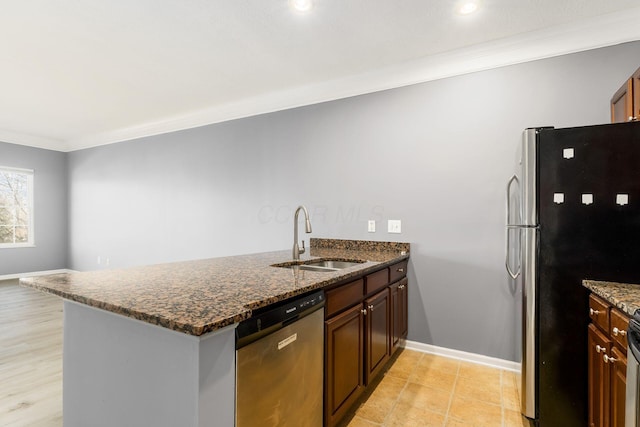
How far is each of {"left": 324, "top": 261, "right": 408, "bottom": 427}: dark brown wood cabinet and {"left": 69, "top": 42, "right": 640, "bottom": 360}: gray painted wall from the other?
563mm

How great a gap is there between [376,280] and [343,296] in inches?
19.5

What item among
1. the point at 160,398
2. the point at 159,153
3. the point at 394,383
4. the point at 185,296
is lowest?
the point at 394,383

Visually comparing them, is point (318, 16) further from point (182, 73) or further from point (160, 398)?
point (160, 398)

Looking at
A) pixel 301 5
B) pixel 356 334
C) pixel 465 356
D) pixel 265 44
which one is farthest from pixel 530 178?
pixel 265 44

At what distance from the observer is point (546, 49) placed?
7.81 feet

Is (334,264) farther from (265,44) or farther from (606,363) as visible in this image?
(265,44)

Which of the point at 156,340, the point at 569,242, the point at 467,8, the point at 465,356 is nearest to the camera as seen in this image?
the point at 156,340

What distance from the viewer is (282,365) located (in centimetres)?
125

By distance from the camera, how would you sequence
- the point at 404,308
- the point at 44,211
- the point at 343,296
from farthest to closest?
the point at 44,211 < the point at 404,308 < the point at 343,296

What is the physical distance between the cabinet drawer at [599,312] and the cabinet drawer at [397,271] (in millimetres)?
1191

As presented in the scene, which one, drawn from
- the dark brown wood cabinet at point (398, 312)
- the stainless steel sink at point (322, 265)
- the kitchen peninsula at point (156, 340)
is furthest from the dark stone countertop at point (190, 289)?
the dark brown wood cabinet at point (398, 312)

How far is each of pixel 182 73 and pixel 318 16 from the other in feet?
5.44

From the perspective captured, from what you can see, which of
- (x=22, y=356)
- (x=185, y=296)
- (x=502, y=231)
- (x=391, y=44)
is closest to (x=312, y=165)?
(x=391, y=44)

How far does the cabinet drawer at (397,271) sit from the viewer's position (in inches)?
→ 97.1
